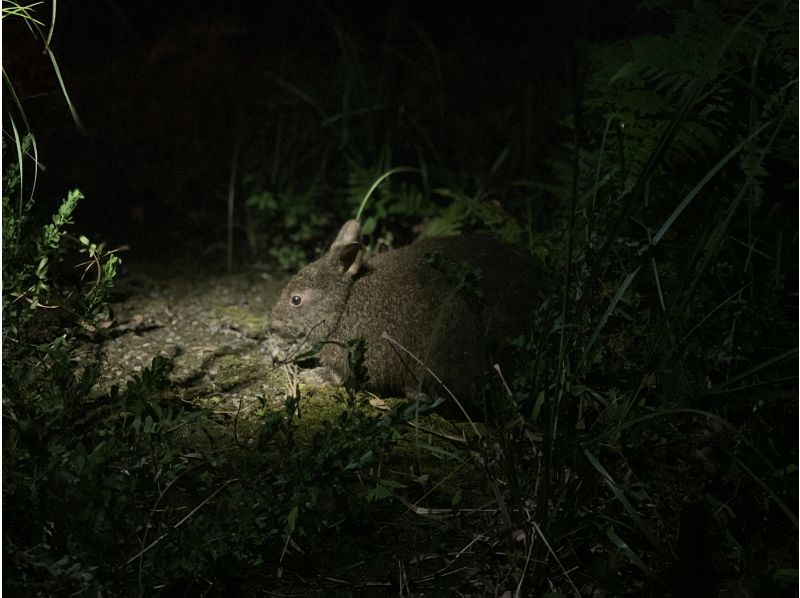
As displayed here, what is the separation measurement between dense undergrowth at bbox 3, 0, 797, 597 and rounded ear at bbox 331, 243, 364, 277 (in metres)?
1.21

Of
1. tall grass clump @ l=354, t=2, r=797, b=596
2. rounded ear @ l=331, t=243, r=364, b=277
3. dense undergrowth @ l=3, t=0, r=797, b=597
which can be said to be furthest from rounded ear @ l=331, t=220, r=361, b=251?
tall grass clump @ l=354, t=2, r=797, b=596

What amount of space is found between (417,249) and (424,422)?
4.43 feet

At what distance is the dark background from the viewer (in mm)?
7457

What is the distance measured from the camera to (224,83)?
345 inches

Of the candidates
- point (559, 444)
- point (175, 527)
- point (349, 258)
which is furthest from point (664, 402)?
point (349, 258)

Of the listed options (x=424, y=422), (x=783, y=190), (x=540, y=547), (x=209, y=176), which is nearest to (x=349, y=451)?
(x=540, y=547)

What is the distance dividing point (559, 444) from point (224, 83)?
6.52m

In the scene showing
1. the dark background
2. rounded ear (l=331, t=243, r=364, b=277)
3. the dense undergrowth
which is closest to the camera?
the dense undergrowth

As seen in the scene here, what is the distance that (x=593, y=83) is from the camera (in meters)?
5.07

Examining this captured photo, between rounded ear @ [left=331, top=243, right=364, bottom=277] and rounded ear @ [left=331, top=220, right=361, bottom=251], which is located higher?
rounded ear @ [left=331, top=220, right=361, bottom=251]

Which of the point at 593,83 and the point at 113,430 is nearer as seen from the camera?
the point at 113,430

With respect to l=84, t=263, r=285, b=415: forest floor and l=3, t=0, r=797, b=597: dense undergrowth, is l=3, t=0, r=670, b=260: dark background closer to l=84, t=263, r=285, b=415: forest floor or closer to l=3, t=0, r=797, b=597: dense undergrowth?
l=84, t=263, r=285, b=415: forest floor

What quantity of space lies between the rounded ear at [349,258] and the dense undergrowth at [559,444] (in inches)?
47.6

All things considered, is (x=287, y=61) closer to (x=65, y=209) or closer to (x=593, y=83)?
(x=593, y=83)
